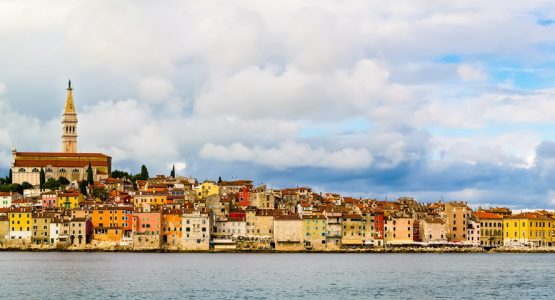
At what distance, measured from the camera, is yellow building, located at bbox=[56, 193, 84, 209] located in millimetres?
102938

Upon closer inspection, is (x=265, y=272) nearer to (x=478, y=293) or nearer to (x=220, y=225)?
(x=478, y=293)

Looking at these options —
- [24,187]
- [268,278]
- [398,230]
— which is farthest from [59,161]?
[268,278]

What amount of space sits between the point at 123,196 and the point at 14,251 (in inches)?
525

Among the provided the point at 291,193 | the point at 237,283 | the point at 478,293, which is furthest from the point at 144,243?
the point at 478,293

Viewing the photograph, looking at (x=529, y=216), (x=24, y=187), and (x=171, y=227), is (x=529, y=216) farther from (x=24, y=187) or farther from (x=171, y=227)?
(x=24, y=187)

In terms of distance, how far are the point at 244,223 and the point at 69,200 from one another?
824 inches

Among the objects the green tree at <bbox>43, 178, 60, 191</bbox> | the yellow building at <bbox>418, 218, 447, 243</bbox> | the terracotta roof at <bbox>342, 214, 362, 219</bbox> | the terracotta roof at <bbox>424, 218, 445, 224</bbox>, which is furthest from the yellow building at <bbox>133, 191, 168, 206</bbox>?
the terracotta roof at <bbox>424, 218, 445, 224</bbox>

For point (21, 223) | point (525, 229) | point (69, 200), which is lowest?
point (525, 229)

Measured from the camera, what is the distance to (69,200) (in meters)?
104

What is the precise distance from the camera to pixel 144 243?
3597 inches

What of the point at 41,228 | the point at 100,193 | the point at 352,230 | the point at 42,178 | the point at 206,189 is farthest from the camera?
the point at 42,178

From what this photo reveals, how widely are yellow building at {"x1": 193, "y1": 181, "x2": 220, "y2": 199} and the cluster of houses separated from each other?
7.58 feet

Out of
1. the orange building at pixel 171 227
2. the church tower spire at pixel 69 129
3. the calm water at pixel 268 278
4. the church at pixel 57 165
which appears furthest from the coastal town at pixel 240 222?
the church tower spire at pixel 69 129

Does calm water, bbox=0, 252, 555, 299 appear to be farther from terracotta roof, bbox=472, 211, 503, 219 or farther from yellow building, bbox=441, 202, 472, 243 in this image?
terracotta roof, bbox=472, 211, 503, 219
